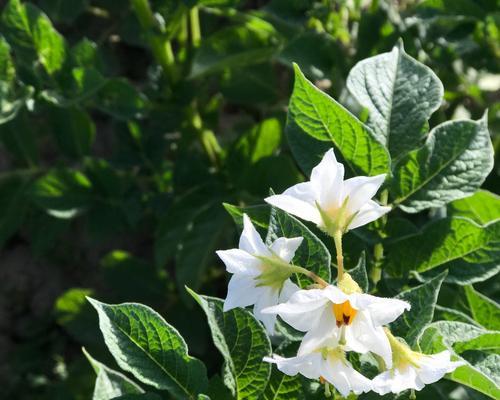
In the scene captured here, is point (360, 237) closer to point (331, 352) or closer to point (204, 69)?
point (331, 352)

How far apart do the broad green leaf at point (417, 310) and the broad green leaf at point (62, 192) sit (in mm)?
1012

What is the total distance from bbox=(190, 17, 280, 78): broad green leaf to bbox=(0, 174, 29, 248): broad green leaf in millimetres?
464

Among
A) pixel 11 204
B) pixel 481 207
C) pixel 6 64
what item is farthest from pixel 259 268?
pixel 11 204

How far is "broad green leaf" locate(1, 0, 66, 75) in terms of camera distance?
1.62 m

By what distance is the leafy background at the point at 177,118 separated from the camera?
1.64 m

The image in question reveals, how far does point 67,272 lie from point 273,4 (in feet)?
3.68

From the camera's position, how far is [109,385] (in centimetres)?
105

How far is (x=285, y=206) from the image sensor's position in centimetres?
88

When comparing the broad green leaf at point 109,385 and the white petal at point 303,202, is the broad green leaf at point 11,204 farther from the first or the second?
the white petal at point 303,202

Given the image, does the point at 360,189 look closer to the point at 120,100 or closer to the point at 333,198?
the point at 333,198

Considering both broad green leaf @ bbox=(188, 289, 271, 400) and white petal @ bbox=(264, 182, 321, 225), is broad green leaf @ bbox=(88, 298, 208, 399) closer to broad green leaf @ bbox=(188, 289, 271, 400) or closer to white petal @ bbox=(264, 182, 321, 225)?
broad green leaf @ bbox=(188, 289, 271, 400)

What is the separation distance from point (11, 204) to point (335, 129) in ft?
3.39

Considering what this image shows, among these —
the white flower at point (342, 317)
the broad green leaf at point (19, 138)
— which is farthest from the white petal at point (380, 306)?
the broad green leaf at point (19, 138)

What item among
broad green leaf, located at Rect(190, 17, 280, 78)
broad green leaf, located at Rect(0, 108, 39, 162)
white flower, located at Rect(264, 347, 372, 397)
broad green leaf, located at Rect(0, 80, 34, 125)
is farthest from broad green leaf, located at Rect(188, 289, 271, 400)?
broad green leaf, located at Rect(0, 108, 39, 162)
